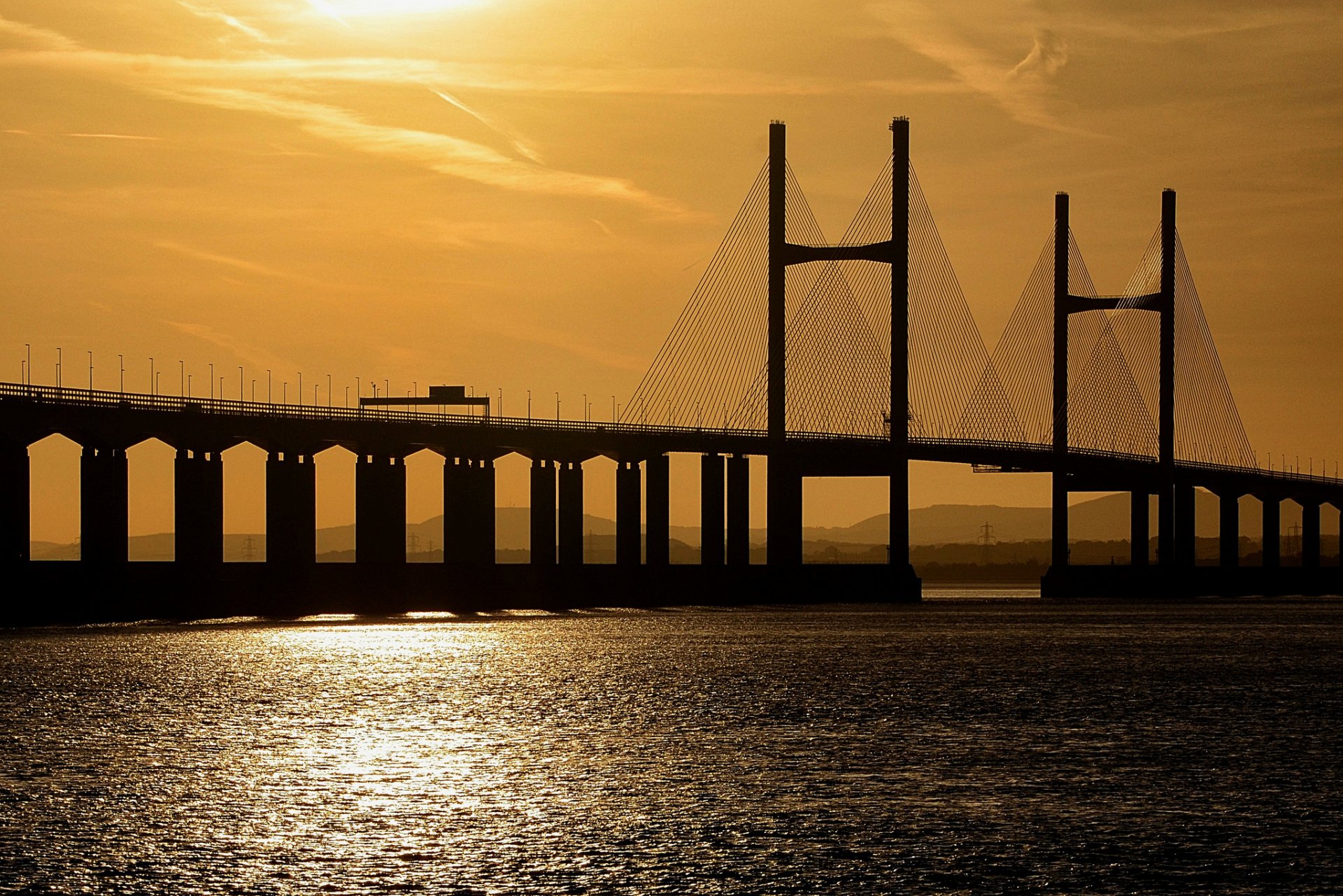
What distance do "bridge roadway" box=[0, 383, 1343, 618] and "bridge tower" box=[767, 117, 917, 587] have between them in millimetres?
552

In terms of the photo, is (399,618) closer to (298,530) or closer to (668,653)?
(298,530)

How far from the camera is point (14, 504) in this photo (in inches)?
3137

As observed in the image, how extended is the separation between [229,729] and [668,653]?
98.8ft

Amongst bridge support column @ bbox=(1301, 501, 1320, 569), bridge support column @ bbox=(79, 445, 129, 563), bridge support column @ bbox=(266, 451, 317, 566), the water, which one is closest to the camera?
the water

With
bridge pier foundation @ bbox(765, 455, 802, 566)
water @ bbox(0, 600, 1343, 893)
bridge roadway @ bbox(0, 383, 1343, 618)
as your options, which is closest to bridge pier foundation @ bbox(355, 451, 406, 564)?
bridge roadway @ bbox(0, 383, 1343, 618)

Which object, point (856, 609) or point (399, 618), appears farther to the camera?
point (856, 609)

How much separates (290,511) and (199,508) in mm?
7155

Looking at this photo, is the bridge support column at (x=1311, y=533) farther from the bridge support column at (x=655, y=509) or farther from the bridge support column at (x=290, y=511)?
the bridge support column at (x=290, y=511)

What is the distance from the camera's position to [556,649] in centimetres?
7294

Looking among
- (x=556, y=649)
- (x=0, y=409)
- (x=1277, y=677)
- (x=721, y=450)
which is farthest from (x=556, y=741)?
(x=721, y=450)

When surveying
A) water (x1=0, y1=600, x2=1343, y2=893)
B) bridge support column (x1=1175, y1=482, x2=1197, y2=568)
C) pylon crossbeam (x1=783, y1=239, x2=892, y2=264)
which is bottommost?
water (x1=0, y1=600, x2=1343, y2=893)

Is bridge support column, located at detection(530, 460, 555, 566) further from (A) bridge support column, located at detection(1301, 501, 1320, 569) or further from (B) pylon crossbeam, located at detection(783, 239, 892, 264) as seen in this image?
(A) bridge support column, located at detection(1301, 501, 1320, 569)

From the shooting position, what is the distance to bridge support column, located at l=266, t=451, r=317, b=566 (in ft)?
319

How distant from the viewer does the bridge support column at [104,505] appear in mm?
85062
